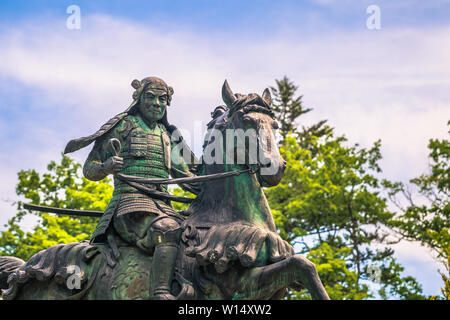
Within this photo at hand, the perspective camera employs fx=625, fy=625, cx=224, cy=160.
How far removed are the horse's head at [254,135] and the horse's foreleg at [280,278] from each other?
864 millimetres

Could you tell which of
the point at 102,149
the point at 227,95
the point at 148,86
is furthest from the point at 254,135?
the point at 102,149

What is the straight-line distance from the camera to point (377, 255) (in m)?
23.3

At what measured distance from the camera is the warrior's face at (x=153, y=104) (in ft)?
22.6

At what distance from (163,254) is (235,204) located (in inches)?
32.6

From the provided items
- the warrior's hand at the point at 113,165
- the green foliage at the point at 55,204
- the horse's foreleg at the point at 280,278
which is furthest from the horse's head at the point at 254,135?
the green foliage at the point at 55,204

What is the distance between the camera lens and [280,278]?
546 centimetres

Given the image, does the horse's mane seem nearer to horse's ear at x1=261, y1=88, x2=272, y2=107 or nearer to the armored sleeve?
horse's ear at x1=261, y1=88, x2=272, y2=107

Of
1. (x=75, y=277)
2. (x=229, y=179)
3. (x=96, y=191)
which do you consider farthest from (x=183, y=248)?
(x=96, y=191)

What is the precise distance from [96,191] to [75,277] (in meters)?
15.7

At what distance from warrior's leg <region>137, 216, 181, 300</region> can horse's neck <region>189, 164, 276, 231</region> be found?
282mm

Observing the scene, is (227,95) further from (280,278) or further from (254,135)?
(280,278)

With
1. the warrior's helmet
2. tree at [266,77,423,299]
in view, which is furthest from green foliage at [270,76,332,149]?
the warrior's helmet

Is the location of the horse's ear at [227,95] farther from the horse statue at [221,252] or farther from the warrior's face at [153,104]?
the warrior's face at [153,104]
